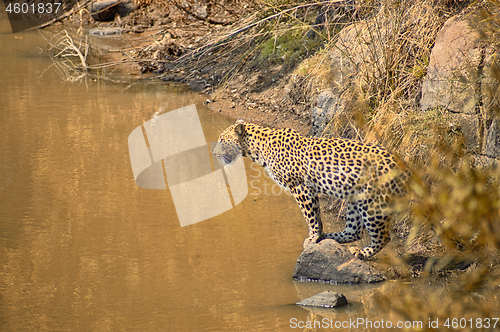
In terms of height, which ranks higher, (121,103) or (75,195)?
(121,103)

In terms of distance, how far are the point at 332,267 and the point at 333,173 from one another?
797 mm

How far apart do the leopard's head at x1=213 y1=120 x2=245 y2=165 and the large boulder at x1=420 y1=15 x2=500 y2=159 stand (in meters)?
1.86

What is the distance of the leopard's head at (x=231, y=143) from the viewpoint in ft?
17.6

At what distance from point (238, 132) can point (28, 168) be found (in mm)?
3063

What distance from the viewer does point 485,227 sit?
6.46ft

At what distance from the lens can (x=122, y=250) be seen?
514cm

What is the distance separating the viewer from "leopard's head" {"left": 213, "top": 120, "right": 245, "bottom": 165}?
536 centimetres

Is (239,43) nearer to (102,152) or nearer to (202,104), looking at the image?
(202,104)

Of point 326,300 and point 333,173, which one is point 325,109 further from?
point 326,300

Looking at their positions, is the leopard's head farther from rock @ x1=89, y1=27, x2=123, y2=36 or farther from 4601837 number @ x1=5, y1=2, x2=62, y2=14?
4601837 number @ x1=5, y1=2, x2=62, y2=14

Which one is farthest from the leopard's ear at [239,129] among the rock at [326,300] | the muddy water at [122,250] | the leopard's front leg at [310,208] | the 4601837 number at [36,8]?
the 4601837 number at [36,8]

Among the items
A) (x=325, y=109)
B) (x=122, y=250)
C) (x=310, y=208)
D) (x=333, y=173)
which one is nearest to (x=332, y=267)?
(x=310, y=208)

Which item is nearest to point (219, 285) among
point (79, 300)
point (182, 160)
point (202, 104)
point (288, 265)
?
point (288, 265)

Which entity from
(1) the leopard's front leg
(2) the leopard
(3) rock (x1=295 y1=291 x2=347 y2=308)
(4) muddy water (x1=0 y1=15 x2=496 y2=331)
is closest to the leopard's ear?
(2) the leopard
